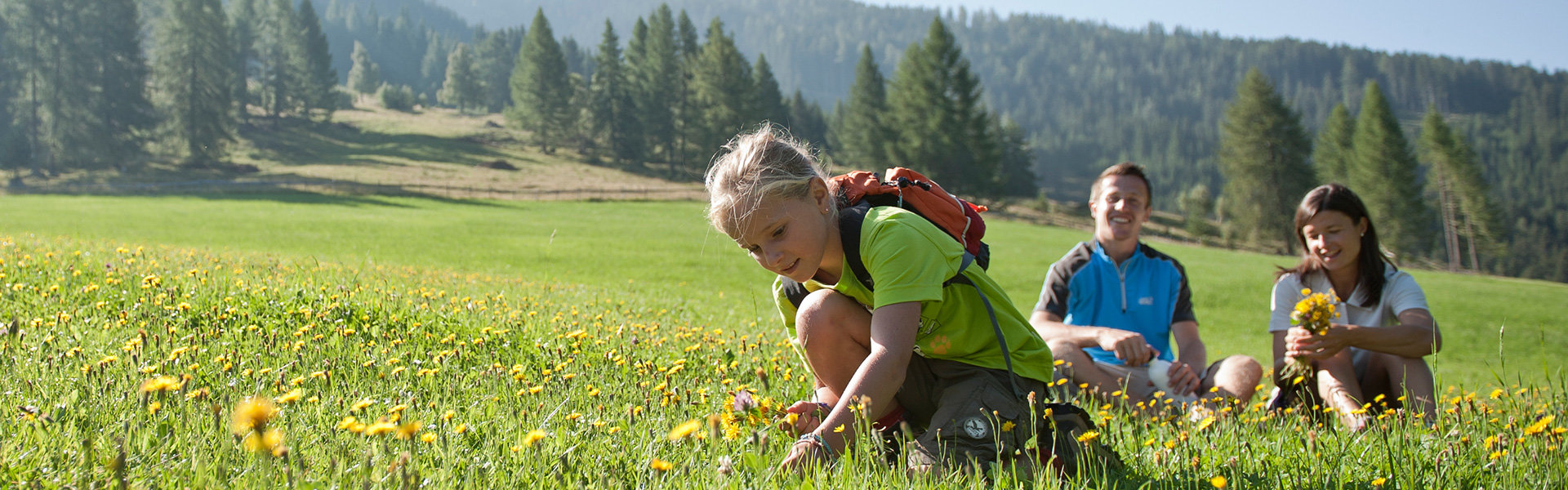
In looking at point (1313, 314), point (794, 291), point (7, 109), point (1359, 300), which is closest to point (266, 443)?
point (794, 291)

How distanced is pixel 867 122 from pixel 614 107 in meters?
18.8

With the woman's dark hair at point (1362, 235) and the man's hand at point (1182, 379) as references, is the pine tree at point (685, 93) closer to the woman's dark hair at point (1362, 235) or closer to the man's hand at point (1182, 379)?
the woman's dark hair at point (1362, 235)

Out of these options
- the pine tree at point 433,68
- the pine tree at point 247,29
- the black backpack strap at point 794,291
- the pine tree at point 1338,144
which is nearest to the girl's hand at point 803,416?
the black backpack strap at point 794,291

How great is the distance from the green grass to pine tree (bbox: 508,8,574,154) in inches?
1309

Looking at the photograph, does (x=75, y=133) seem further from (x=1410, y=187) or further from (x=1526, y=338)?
(x=1410, y=187)

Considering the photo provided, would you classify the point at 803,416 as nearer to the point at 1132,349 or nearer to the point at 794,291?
the point at 794,291

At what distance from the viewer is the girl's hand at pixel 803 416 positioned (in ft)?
8.18

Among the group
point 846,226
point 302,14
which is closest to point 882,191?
point 846,226

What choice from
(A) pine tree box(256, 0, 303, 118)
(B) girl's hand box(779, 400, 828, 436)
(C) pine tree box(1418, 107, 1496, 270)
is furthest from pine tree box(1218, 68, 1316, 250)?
(A) pine tree box(256, 0, 303, 118)

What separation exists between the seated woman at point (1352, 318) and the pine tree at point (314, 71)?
247 ft

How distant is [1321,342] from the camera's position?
12.0 ft

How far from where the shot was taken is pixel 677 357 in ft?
12.9

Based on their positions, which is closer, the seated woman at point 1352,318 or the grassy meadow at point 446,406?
the grassy meadow at point 446,406

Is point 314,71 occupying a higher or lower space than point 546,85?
higher
